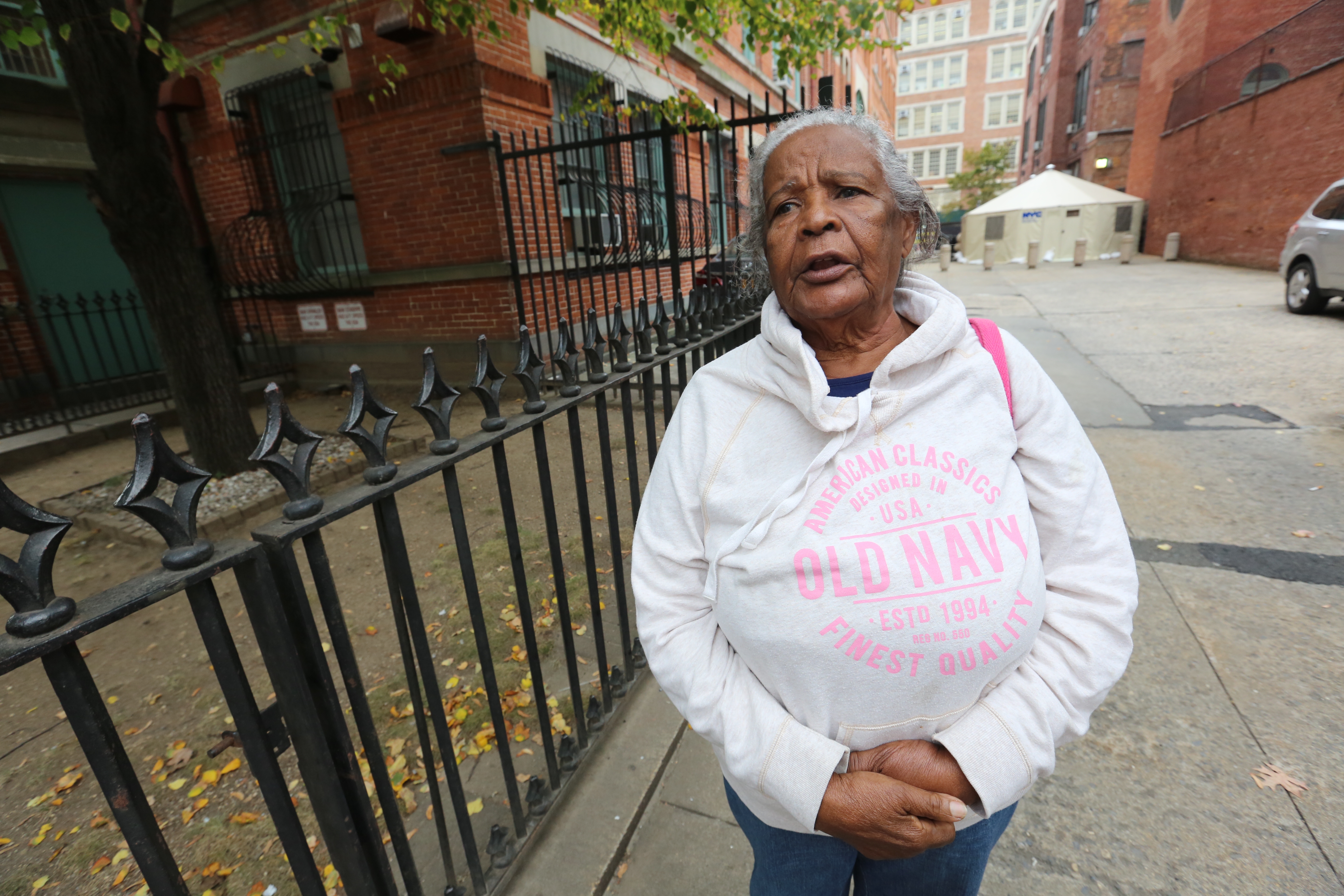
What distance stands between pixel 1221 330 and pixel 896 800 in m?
10.5

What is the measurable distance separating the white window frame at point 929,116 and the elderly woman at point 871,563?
185ft

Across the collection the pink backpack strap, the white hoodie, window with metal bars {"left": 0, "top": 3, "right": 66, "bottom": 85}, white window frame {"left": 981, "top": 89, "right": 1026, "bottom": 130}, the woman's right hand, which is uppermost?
white window frame {"left": 981, "top": 89, "right": 1026, "bottom": 130}

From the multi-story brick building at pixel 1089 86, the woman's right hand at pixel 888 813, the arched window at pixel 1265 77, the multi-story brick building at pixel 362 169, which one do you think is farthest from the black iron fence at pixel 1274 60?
the woman's right hand at pixel 888 813

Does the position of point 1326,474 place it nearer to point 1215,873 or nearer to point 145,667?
point 1215,873

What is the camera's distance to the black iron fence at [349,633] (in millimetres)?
862

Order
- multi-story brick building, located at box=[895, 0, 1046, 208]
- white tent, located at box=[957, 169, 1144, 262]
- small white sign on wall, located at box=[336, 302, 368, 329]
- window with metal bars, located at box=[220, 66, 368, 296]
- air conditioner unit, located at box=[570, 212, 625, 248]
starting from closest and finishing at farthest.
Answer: air conditioner unit, located at box=[570, 212, 625, 248] → window with metal bars, located at box=[220, 66, 368, 296] → small white sign on wall, located at box=[336, 302, 368, 329] → white tent, located at box=[957, 169, 1144, 262] → multi-story brick building, located at box=[895, 0, 1046, 208]

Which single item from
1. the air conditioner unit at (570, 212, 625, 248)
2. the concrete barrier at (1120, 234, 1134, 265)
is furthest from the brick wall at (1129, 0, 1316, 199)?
the air conditioner unit at (570, 212, 625, 248)

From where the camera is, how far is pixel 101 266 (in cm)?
838

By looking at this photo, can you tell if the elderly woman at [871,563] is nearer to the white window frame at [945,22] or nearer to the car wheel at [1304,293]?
the car wheel at [1304,293]

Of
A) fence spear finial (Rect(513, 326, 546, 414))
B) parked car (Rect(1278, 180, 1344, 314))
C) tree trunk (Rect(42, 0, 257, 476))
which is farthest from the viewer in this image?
parked car (Rect(1278, 180, 1344, 314))

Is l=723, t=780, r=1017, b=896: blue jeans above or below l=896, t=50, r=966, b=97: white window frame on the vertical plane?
below

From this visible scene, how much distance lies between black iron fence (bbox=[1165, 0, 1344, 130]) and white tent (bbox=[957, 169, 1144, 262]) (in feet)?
16.3

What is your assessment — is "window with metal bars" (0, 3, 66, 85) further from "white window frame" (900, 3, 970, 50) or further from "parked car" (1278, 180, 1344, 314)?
"white window frame" (900, 3, 970, 50)

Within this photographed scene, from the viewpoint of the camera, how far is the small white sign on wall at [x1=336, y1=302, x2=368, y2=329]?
8.10 m
